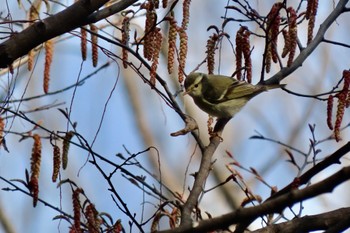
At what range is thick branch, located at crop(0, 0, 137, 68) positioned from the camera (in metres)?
2.35

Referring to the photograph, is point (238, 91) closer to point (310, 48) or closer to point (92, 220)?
point (310, 48)

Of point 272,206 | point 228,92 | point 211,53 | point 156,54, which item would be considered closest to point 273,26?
point 211,53

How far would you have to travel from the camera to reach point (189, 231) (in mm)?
1427

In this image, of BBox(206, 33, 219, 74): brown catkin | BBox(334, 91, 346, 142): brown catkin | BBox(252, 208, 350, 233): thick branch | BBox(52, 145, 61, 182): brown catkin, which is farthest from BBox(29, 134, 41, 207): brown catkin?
BBox(334, 91, 346, 142): brown catkin

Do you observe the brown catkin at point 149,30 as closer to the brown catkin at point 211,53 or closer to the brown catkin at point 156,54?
the brown catkin at point 156,54

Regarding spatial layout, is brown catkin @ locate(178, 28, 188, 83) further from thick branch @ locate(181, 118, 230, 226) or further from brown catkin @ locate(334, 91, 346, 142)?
brown catkin @ locate(334, 91, 346, 142)

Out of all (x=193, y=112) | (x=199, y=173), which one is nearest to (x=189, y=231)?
(x=199, y=173)

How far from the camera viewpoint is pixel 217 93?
→ 16.8 ft

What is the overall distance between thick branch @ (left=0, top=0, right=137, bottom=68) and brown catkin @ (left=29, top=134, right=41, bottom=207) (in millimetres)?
586

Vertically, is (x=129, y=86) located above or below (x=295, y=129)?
above

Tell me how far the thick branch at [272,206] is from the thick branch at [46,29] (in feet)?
3.76

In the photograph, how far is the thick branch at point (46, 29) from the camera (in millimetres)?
2354

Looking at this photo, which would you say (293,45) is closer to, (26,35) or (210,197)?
(26,35)

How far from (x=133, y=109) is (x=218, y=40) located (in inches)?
298
